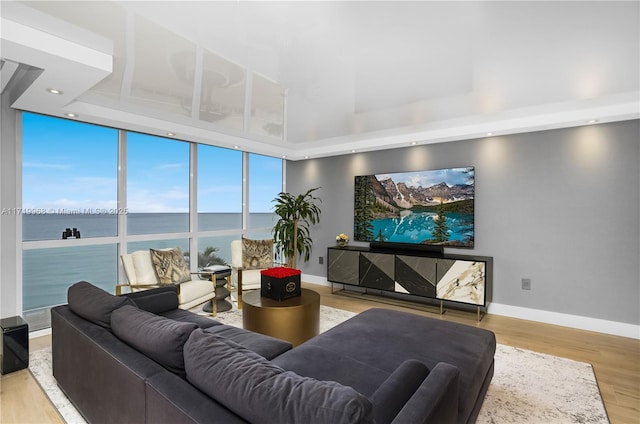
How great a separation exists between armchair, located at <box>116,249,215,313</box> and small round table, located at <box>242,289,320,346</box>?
1037 mm

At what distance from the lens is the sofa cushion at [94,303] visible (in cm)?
201

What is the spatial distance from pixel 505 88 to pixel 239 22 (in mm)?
2465

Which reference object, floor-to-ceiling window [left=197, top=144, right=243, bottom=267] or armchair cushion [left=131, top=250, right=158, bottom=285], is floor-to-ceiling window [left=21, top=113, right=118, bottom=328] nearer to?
armchair cushion [left=131, top=250, right=158, bottom=285]

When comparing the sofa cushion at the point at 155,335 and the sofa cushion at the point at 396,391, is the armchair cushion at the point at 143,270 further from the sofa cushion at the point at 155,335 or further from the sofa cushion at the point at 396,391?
the sofa cushion at the point at 396,391

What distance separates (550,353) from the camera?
3.24 meters

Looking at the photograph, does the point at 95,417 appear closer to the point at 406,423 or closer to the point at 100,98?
the point at 406,423

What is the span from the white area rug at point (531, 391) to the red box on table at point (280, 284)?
173 centimetres

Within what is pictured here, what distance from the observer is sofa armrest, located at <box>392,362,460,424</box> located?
117 centimetres

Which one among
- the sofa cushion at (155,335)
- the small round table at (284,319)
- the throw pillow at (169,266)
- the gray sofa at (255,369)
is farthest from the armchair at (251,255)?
the sofa cushion at (155,335)

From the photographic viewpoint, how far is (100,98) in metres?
3.41

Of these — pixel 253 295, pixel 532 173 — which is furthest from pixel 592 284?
pixel 253 295

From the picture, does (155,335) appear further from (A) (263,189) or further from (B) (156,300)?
(A) (263,189)

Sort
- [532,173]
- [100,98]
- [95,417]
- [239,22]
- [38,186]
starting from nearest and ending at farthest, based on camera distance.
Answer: [95,417]
[239,22]
[100,98]
[38,186]
[532,173]

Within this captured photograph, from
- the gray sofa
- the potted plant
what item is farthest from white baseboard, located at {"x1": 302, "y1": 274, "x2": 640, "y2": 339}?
the potted plant
